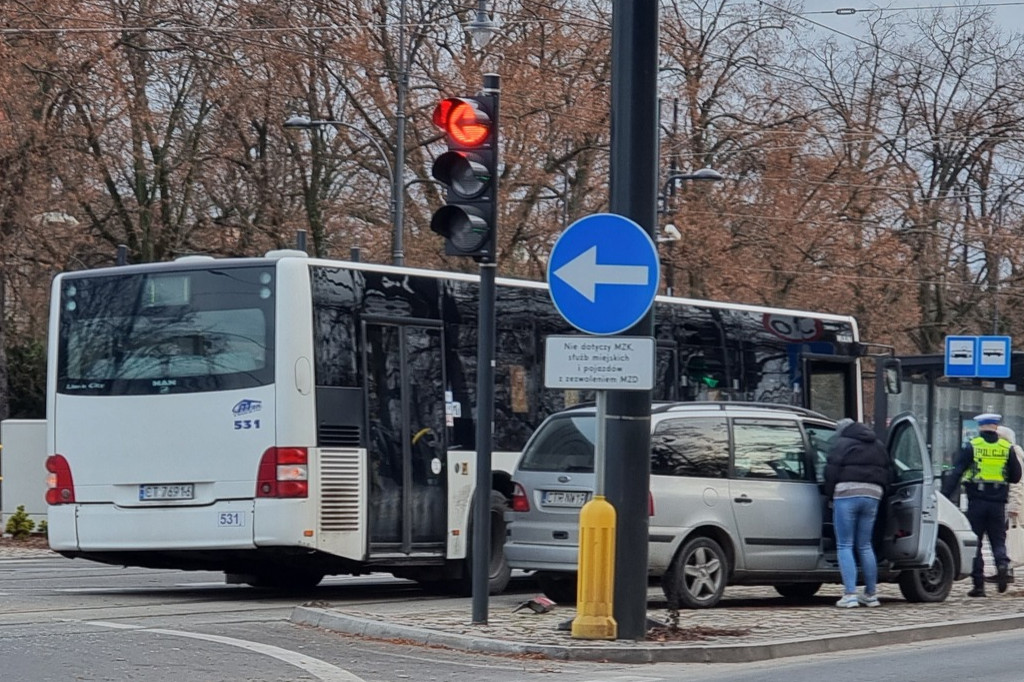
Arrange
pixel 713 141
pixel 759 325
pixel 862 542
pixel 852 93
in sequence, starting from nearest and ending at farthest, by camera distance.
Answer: pixel 862 542
pixel 759 325
pixel 713 141
pixel 852 93

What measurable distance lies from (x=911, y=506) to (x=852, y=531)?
2.22 ft

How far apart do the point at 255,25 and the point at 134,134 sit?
3573mm

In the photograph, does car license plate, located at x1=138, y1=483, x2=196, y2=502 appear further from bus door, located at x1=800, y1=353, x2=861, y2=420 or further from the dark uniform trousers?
bus door, located at x1=800, y1=353, x2=861, y2=420

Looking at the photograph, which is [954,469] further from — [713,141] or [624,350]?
[713,141]

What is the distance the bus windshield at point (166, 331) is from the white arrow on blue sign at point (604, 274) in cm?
392

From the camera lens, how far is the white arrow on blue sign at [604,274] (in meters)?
11.4

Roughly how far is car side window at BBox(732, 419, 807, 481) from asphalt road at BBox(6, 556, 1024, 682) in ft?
7.97

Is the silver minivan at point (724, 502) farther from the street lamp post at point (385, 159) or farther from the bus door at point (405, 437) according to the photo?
the street lamp post at point (385, 159)

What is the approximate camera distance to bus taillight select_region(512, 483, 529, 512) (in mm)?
14711

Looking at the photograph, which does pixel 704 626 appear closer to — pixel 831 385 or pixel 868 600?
pixel 868 600

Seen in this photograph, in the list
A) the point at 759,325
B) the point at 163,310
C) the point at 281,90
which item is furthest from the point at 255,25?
the point at 163,310

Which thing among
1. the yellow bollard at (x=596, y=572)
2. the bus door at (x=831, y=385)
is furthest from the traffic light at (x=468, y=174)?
the bus door at (x=831, y=385)

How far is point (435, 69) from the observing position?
35875mm

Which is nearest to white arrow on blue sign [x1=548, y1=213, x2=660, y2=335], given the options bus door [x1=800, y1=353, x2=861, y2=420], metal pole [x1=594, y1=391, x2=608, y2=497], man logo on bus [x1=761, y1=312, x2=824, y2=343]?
metal pole [x1=594, y1=391, x2=608, y2=497]
